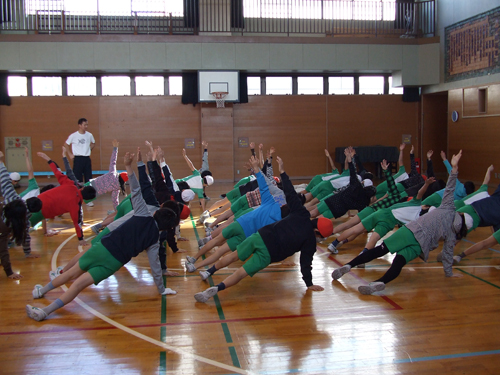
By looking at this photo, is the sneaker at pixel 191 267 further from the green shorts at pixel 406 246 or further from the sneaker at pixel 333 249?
the green shorts at pixel 406 246

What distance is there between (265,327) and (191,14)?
12.9 metres

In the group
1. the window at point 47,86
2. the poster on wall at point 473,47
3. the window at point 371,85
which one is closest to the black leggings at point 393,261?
the poster on wall at point 473,47

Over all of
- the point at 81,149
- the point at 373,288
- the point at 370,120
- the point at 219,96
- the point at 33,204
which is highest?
the point at 219,96

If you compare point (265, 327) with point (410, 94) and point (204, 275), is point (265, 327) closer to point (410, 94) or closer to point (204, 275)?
point (204, 275)

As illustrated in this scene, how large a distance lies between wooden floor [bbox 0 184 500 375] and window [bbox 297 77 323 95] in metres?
11.3

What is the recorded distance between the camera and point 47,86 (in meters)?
15.1

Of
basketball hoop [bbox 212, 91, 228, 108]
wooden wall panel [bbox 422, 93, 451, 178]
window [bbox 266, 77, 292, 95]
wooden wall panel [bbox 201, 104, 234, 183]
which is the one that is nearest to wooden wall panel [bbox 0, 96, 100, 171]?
wooden wall panel [bbox 201, 104, 234, 183]

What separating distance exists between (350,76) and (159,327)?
46.0 ft

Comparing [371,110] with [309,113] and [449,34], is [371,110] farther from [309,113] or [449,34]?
[449,34]

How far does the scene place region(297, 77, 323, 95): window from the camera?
16109 mm

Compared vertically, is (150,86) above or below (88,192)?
above

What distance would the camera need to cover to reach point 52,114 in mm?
14836

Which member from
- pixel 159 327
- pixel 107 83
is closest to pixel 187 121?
pixel 107 83

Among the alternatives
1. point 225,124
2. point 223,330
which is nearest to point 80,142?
point 225,124
